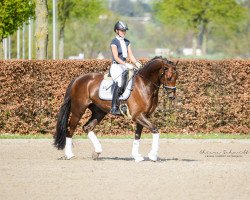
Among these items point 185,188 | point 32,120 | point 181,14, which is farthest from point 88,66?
point 181,14

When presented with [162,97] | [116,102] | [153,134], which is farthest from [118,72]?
[162,97]

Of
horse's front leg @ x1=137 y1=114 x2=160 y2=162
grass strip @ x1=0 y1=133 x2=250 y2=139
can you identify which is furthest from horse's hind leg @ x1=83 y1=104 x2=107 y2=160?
grass strip @ x1=0 y1=133 x2=250 y2=139

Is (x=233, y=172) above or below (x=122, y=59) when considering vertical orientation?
below

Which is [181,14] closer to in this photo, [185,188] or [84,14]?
[84,14]

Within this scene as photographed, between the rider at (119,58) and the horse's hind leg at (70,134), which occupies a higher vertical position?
the rider at (119,58)

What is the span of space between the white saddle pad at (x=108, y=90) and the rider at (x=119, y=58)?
16 centimetres

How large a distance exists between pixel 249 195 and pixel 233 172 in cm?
322

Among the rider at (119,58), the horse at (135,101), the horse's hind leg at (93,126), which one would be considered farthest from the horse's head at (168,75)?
the horse's hind leg at (93,126)

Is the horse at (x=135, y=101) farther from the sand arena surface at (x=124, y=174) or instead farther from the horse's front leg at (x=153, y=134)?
the sand arena surface at (x=124, y=174)

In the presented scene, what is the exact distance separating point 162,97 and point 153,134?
9.09 m

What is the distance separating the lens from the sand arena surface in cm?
1289

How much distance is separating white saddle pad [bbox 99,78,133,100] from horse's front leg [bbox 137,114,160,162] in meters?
0.67

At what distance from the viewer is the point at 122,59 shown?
18.3 m

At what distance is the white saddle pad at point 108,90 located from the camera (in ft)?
59.7
